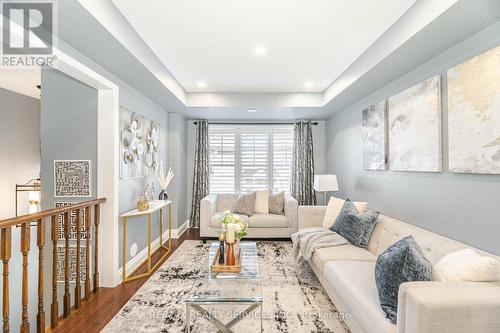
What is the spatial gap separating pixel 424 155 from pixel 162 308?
2.94 metres

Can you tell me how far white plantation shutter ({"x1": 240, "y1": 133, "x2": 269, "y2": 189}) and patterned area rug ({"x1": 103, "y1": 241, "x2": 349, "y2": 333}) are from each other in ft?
8.33

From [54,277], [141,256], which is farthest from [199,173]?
[54,277]

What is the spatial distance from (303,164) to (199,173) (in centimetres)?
227

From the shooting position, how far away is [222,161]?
584cm

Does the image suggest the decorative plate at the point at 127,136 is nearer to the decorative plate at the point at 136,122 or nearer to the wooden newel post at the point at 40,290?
the decorative plate at the point at 136,122

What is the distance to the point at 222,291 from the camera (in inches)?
79.0

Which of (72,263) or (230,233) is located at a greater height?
(230,233)

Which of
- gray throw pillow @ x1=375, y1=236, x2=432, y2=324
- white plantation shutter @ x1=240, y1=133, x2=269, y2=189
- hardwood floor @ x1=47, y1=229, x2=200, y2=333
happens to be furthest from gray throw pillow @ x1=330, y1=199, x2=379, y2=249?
white plantation shutter @ x1=240, y1=133, x2=269, y2=189

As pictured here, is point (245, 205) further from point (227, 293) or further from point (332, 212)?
point (227, 293)

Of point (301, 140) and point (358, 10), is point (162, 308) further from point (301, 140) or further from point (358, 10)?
point (301, 140)

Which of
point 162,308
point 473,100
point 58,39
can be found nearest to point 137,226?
point 162,308

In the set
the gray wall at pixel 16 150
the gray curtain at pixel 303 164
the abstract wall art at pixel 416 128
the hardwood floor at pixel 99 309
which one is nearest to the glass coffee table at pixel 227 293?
the hardwood floor at pixel 99 309

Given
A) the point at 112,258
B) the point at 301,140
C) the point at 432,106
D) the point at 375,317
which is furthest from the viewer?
the point at 301,140

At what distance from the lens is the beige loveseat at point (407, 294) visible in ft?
4.20
